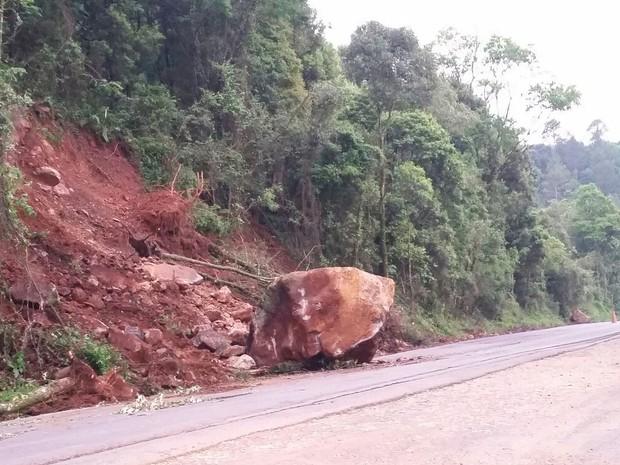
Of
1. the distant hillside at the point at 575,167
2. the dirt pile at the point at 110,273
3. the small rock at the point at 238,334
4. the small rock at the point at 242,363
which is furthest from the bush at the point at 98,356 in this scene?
the distant hillside at the point at 575,167

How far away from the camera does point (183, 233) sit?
70.2ft

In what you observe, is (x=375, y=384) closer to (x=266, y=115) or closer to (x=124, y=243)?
(x=124, y=243)

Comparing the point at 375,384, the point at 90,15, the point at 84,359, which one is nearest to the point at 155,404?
the point at 84,359

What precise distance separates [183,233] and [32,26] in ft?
22.9

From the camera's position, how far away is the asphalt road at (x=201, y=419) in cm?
780

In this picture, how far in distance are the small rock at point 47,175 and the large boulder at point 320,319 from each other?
259 inches

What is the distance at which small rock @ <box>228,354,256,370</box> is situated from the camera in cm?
1673

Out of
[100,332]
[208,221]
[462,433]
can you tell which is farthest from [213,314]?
[462,433]

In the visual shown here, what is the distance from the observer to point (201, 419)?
980 cm

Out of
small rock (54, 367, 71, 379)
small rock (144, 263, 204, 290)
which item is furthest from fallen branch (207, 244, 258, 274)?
small rock (54, 367, 71, 379)

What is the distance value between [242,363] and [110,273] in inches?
148

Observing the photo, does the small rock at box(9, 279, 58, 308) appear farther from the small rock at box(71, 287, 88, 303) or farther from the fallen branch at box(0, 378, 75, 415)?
the fallen branch at box(0, 378, 75, 415)

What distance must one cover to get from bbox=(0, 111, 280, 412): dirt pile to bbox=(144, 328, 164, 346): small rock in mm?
25

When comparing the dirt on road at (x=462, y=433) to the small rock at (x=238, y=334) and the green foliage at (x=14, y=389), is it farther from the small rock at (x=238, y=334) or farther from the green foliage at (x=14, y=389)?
the small rock at (x=238, y=334)
